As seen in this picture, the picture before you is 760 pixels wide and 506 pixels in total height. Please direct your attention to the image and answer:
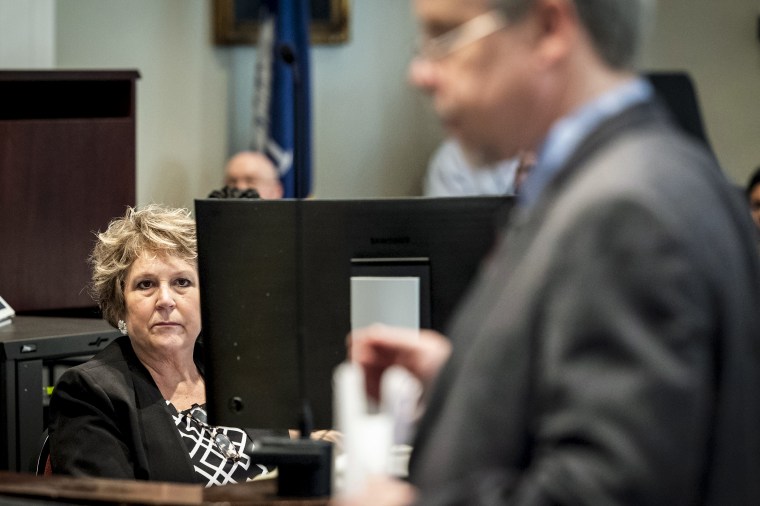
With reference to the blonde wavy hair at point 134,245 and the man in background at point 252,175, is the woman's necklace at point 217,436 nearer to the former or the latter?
the blonde wavy hair at point 134,245

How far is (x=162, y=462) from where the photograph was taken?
2.48 meters

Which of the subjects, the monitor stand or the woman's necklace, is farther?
the woman's necklace

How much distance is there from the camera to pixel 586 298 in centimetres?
100

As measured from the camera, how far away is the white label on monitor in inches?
81.0

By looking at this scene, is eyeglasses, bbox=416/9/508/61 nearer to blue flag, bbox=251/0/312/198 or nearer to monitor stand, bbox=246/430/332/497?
monitor stand, bbox=246/430/332/497

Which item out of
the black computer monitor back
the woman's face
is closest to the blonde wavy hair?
the woman's face

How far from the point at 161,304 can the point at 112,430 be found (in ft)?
1.19

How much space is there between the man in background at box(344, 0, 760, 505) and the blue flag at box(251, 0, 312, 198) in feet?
15.5

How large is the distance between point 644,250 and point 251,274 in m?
1.16

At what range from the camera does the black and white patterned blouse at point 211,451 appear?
253cm

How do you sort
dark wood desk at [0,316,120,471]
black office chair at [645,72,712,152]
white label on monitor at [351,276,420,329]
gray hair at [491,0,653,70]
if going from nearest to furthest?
gray hair at [491,0,653,70], white label on monitor at [351,276,420,329], dark wood desk at [0,316,120,471], black office chair at [645,72,712,152]

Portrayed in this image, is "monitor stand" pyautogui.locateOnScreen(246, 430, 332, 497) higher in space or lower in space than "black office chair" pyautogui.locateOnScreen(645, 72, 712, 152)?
lower

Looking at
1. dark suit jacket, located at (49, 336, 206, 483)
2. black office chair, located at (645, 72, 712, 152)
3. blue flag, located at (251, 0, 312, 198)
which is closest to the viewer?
dark suit jacket, located at (49, 336, 206, 483)

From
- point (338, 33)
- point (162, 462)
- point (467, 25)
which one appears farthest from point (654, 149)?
point (338, 33)
